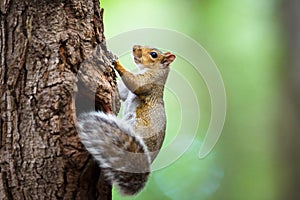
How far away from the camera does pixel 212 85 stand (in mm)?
1425

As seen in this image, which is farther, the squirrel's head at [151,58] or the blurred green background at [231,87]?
the blurred green background at [231,87]

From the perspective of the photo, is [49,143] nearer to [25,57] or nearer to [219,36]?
[25,57]

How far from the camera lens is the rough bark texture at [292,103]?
4.77ft

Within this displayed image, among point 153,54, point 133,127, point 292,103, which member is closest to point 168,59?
point 153,54

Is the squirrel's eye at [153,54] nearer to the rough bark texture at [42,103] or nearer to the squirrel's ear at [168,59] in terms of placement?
the squirrel's ear at [168,59]

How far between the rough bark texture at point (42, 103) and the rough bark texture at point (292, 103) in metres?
Answer: 0.57

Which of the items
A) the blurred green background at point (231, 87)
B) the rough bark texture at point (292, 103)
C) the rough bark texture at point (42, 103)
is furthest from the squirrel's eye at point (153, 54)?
the blurred green background at point (231, 87)

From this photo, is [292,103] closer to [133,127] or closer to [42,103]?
[133,127]

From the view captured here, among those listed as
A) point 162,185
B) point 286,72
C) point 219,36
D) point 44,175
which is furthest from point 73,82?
point 219,36

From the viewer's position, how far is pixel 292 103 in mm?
1497

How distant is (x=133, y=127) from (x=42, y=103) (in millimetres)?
234

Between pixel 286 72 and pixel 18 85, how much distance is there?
0.78 m

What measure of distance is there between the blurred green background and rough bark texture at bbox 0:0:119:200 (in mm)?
784

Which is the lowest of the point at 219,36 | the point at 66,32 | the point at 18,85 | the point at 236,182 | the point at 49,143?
the point at 236,182
